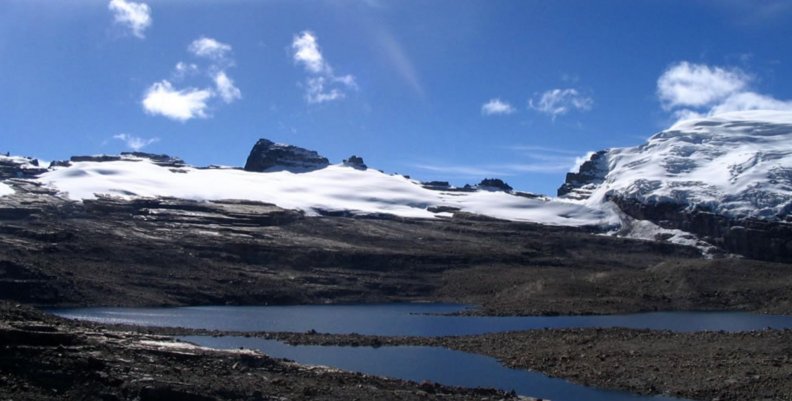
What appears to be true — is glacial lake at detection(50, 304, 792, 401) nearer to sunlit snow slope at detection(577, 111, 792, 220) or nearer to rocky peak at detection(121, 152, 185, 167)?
sunlit snow slope at detection(577, 111, 792, 220)

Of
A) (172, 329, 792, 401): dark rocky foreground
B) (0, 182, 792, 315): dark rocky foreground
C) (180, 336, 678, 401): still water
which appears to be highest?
(0, 182, 792, 315): dark rocky foreground

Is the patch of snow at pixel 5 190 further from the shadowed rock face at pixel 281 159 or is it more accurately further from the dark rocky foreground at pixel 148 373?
the dark rocky foreground at pixel 148 373

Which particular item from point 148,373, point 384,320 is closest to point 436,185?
point 384,320

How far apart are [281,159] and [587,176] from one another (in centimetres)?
6454

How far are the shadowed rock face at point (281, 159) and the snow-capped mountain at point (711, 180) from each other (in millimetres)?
52834

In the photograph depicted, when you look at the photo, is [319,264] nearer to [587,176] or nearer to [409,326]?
[409,326]

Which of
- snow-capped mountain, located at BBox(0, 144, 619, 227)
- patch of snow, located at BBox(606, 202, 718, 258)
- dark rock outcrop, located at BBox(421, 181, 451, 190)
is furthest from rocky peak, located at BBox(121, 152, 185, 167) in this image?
patch of snow, located at BBox(606, 202, 718, 258)

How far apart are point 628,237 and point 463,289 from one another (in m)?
46.6

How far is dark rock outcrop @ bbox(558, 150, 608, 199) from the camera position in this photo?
574ft

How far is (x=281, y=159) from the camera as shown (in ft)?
581

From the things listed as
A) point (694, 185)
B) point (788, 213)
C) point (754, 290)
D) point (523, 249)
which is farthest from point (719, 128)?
point (754, 290)

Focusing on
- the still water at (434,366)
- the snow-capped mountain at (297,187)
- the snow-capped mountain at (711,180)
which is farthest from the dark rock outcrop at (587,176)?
the still water at (434,366)

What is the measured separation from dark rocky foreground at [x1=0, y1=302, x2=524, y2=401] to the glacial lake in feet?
20.7

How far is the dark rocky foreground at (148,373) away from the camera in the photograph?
22.2m
